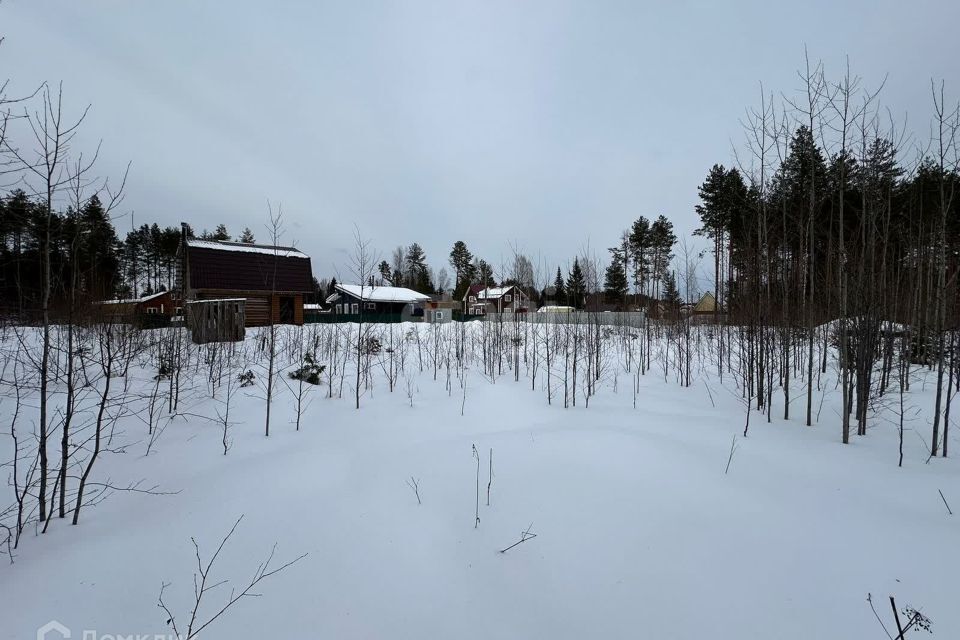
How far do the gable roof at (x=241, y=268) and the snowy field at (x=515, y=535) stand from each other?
614 inches

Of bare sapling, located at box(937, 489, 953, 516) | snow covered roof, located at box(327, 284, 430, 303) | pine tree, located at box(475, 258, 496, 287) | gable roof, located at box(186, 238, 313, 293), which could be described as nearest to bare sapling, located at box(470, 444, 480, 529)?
bare sapling, located at box(937, 489, 953, 516)

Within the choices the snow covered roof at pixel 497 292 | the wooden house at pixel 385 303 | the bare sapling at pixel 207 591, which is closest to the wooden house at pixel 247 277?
the wooden house at pixel 385 303

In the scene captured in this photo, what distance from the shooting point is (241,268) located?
19562mm

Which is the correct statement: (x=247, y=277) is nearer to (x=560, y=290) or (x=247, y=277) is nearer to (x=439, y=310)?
(x=439, y=310)

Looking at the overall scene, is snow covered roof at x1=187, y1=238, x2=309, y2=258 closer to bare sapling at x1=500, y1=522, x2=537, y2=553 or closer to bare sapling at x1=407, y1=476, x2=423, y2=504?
bare sapling at x1=407, y1=476, x2=423, y2=504

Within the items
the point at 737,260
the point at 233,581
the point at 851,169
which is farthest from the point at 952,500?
the point at 737,260

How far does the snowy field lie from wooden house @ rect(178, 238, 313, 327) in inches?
601

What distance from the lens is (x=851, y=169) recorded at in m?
4.88

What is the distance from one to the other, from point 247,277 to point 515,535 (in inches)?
851

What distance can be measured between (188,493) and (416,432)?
2454mm

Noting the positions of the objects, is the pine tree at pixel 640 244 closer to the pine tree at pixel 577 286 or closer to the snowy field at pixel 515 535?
the pine tree at pixel 577 286

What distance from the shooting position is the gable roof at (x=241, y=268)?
59.9ft

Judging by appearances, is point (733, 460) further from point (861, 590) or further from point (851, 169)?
point (851, 169)

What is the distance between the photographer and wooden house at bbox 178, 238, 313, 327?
718 inches
